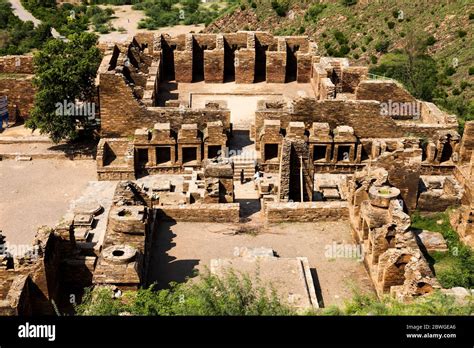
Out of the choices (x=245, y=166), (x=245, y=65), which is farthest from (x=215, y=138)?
(x=245, y=65)

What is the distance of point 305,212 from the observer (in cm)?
2669

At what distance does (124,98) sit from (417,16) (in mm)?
36796

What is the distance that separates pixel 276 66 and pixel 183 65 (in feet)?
19.0

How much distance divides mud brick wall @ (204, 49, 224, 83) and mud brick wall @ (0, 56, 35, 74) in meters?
11.5

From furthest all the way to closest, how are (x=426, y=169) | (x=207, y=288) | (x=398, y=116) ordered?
(x=398, y=116) → (x=426, y=169) → (x=207, y=288)

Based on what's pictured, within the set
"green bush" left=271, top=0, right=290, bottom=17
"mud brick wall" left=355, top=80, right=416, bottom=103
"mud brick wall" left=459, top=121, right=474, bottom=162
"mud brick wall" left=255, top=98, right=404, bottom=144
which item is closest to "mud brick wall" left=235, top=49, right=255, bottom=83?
"mud brick wall" left=355, top=80, right=416, bottom=103

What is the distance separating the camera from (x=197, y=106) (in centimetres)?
4031

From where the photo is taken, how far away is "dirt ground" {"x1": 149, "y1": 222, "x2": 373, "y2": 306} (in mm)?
23266

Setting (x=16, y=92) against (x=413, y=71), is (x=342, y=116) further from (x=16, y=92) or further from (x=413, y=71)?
(x=16, y=92)

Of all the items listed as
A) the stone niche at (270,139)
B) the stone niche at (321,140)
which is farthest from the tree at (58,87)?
the stone niche at (321,140)
